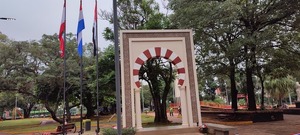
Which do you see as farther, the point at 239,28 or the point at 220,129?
the point at 239,28

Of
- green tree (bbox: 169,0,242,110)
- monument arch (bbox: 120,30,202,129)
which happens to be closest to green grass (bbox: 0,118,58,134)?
monument arch (bbox: 120,30,202,129)

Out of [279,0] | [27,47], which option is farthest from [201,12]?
[27,47]

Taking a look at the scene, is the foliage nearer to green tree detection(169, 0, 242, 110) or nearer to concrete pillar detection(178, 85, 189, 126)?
green tree detection(169, 0, 242, 110)

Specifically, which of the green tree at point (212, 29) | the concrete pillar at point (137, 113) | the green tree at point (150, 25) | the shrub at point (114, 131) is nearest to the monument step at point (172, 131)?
the concrete pillar at point (137, 113)

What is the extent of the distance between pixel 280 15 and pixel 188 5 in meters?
5.25

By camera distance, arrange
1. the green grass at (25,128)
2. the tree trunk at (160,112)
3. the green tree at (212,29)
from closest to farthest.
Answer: the green tree at (212,29) → the tree trunk at (160,112) → the green grass at (25,128)

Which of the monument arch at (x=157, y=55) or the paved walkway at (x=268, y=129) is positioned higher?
the monument arch at (x=157, y=55)

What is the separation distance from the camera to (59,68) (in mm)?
23719

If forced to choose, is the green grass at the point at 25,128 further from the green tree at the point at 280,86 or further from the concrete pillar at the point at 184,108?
the green tree at the point at 280,86

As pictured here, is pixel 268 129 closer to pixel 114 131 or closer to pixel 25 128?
pixel 114 131

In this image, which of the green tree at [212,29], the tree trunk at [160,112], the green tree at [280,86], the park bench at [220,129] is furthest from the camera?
the green tree at [280,86]

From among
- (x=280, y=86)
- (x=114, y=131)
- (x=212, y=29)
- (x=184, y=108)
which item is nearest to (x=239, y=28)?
(x=212, y=29)

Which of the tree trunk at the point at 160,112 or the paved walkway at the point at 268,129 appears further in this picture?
the tree trunk at the point at 160,112

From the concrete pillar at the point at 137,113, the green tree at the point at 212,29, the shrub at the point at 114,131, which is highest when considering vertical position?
the green tree at the point at 212,29
